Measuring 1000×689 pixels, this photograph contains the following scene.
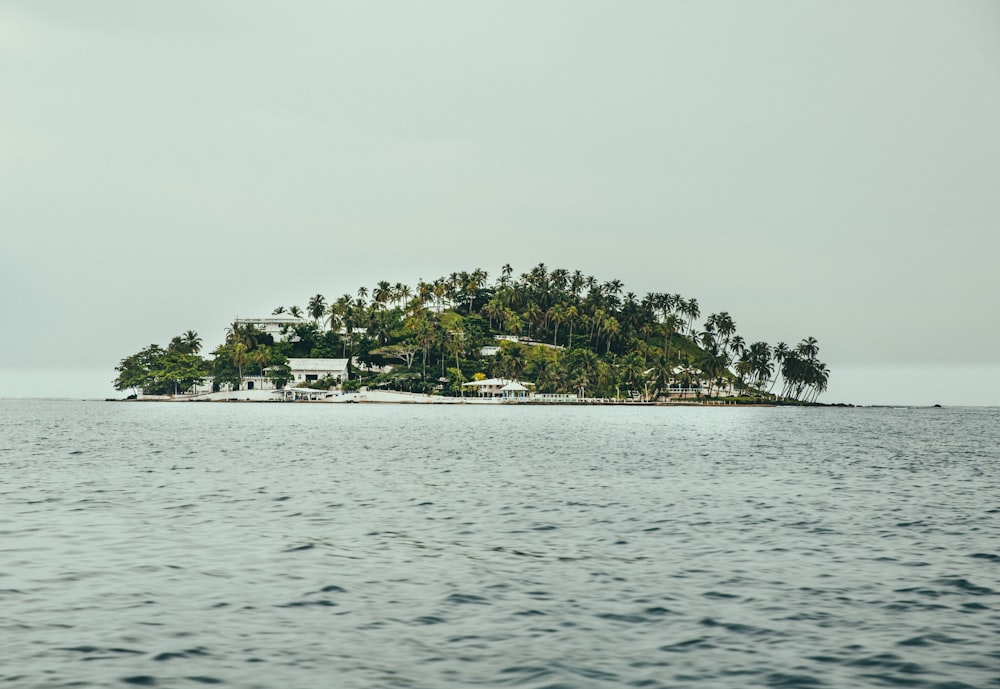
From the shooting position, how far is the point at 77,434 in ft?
291

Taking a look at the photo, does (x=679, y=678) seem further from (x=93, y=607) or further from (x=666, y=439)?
(x=666, y=439)

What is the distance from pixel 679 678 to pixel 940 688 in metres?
3.64

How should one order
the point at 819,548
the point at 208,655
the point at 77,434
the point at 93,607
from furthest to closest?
1. the point at 77,434
2. the point at 819,548
3. the point at 93,607
4. the point at 208,655

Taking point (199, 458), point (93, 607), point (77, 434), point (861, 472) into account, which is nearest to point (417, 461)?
point (199, 458)

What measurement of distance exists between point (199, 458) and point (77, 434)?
39.5 meters

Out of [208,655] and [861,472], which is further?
[861,472]

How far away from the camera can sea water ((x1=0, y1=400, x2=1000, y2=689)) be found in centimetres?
1332

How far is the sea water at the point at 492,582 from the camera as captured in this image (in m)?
13.3

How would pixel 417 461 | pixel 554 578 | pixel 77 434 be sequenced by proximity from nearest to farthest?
pixel 554 578, pixel 417 461, pixel 77 434

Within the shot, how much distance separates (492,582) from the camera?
19.4 meters

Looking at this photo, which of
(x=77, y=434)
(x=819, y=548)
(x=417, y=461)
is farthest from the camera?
(x=77, y=434)

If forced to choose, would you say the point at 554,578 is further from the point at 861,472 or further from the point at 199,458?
the point at 199,458

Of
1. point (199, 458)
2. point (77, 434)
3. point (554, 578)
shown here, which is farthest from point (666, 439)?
point (554, 578)

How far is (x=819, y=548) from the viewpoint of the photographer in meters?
24.5
